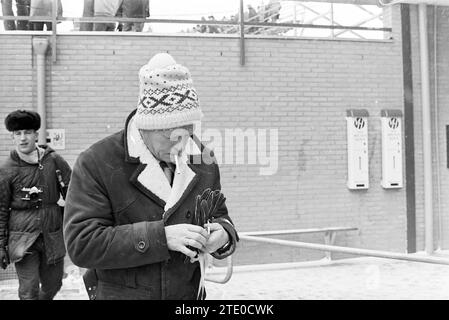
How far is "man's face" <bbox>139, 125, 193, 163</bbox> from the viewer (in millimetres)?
1237

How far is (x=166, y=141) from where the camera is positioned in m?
1.24

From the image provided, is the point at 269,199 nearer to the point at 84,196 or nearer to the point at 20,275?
the point at 20,275

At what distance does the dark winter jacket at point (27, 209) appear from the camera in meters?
2.81

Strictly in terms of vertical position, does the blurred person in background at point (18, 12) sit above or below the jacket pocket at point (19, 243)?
above

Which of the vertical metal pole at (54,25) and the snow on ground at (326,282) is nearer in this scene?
the snow on ground at (326,282)

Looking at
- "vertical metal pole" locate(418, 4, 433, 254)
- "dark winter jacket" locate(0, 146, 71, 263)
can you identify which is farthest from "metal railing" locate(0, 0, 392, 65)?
"dark winter jacket" locate(0, 146, 71, 263)

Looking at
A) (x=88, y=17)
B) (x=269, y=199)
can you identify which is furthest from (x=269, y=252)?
(x=88, y=17)

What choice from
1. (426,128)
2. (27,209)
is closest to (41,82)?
(27,209)

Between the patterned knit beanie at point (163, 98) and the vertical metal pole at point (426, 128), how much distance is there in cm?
467

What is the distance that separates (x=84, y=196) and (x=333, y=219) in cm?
432

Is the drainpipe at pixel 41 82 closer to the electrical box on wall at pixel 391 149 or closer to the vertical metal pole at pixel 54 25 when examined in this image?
the vertical metal pole at pixel 54 25

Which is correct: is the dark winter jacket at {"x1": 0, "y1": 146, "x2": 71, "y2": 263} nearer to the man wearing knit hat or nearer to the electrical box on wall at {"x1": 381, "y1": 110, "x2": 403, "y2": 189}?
the man wearing knit hat

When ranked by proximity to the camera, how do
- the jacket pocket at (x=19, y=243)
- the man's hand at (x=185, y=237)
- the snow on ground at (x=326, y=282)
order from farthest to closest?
the snow on ground at (x=326, y=282), the jacket pocket at (x=19, y=243), the man's hand at (x=185, y=237)

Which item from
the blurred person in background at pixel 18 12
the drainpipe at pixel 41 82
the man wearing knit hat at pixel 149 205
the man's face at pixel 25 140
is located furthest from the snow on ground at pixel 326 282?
the man wearing knit hat at pixel 149 205
